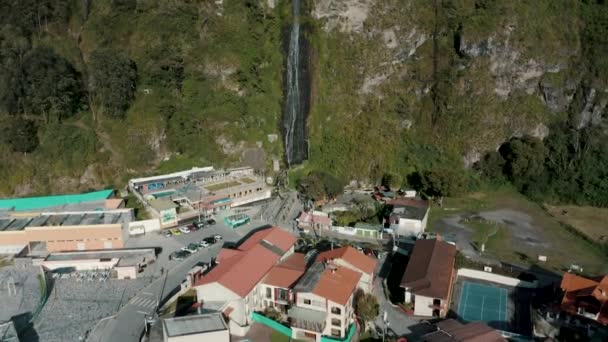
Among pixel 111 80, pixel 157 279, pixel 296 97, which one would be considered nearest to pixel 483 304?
pixel 157 279

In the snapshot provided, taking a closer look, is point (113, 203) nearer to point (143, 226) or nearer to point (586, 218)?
point (143, 226)

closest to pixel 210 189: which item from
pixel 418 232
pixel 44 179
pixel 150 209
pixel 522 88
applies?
pixel 150 209

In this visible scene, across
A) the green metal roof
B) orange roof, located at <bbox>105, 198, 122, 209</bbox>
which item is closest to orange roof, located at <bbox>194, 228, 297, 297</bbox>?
orange roof, located at <bbox>105, 198, 122, 209</bbox>

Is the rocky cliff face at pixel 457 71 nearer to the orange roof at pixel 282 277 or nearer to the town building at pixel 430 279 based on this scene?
the town building at pixel 430 279

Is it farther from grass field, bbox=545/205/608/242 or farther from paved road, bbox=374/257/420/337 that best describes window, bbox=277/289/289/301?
grass field, bbox=545/205/608/242

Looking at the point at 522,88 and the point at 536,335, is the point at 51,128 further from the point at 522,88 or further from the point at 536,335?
the point at 522,88
